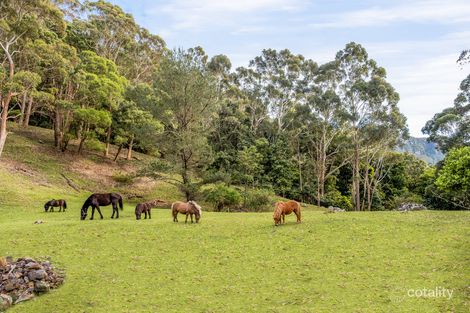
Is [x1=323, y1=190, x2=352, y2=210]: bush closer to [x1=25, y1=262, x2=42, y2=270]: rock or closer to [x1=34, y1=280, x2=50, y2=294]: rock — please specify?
[x1=25, y1=262, x2=42, y2=270]: rock

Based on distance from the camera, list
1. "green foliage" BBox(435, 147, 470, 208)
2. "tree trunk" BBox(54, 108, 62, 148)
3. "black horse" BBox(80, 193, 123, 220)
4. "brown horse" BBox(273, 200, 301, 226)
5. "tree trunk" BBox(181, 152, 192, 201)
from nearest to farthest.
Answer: "brown horse" BBox(273, 200, 301, 226)
"black horse" BBox(80, 193, 123, 220)
"green foliage" BBox(435, 147, 470, 208)
"tree trunk" BBox(181, 152, 192, 201)
"tree trunk" BBox(54, 108, 62, 148)

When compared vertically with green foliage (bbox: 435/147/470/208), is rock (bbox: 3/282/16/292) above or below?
below

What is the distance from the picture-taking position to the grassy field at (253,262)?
430 inches

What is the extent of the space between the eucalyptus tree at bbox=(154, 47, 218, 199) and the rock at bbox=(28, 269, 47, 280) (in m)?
20.8

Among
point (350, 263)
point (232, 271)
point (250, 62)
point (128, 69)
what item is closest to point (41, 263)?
point (232, 271)

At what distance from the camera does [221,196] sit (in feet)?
107

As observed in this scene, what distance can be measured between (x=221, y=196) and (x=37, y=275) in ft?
68.7

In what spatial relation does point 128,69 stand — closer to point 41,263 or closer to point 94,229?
point 94,229

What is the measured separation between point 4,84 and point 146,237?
24.9 m

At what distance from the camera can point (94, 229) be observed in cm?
1897

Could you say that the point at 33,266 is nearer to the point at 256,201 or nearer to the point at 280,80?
the point at 256,201

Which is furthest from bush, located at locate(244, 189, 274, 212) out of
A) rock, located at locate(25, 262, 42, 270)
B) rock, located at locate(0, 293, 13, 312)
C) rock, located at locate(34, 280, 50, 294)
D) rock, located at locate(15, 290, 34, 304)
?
rock, located at locate(0, 293, 13, 312)

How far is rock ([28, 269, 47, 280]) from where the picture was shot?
12469 millimetres

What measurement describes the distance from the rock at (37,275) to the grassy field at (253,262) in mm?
694
